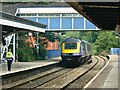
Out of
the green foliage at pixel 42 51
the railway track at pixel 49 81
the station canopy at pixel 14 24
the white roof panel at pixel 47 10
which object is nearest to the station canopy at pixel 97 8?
the railway track at pixel 49 81

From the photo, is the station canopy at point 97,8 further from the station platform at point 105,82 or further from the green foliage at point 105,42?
the green foliage at point 105,42

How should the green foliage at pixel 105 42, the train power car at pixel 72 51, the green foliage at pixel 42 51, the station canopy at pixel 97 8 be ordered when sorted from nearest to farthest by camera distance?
the station canopy at pixel 97 8 < the train power car at pixel 72 51 < the green foliage at pixel 42 51 < the green foliage at pixel 105 42

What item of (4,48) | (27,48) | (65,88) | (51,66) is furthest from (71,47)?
(65,88)

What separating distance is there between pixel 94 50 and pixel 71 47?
1799 inches

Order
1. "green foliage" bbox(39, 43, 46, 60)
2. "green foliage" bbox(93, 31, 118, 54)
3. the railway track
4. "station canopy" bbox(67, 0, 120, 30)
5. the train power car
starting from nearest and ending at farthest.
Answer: "station canopy" bbox(67, 0, 120, 30), the railway track, the train power car, "green foliage" bbox(39, 43, 46, 60), "green foliage" bbox(93, 31, 118, 54)

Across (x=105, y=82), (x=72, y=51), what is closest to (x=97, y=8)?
(x=105, y=82)

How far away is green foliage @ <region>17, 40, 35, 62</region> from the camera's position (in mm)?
42184

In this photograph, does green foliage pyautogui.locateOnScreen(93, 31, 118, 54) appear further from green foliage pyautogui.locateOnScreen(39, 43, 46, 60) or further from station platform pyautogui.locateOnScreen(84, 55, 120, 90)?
station platform pyautogui.locateOnScreen(84, 55, 120, 90)

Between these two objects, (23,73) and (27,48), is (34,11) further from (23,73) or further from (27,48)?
(23,73)

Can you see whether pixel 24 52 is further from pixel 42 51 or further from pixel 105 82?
pixel 105 82

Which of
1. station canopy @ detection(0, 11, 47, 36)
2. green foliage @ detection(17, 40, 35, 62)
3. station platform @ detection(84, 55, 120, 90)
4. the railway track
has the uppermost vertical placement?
station canopy @ detection(0, 11, 47, 36)

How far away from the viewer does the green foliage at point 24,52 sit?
1661 inches

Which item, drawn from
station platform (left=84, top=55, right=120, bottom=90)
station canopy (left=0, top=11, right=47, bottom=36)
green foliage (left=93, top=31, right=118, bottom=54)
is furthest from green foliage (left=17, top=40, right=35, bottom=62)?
green foliage (left=93, top=31, right=118, bottom=54)

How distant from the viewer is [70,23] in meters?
53.0
